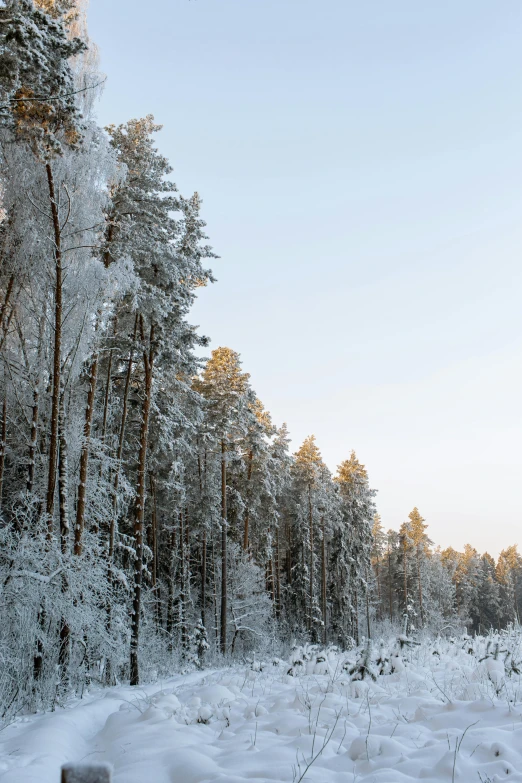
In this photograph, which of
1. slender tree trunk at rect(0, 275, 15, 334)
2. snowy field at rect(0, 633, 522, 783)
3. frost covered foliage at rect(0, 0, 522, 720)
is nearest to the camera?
snowy field at rect(0, 633, 522, 783)

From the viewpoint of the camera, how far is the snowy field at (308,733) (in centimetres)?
388

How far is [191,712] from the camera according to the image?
5.90 metres

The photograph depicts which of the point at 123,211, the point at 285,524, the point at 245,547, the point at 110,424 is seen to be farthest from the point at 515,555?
the point at 123,211

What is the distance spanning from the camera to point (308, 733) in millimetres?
4848

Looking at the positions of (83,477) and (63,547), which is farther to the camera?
(83,477)

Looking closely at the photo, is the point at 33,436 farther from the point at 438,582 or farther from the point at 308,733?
the point at 438,582

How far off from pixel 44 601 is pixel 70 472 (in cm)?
664

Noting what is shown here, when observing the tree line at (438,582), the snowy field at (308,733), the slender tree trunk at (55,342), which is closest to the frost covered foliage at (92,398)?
the slender tree trunk at (55,342)

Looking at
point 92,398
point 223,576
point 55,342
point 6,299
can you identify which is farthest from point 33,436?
point 223,576

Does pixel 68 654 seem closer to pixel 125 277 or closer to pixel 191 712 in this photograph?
pixel 191 712

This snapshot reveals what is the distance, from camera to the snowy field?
12.7 ft

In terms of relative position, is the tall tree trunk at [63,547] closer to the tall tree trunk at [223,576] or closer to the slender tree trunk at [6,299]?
the slender tree trunk at [6,299]

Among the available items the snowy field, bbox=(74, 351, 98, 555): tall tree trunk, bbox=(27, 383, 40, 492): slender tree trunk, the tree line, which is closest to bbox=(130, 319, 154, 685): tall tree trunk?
bbox=(74, 351, 98, 555): tall tree trunk

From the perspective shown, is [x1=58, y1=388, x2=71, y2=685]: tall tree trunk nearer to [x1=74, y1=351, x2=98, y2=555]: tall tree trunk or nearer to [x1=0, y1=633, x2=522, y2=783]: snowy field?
[x1=74, y1=351, x2=98, y2=555]: tall tree trunk
